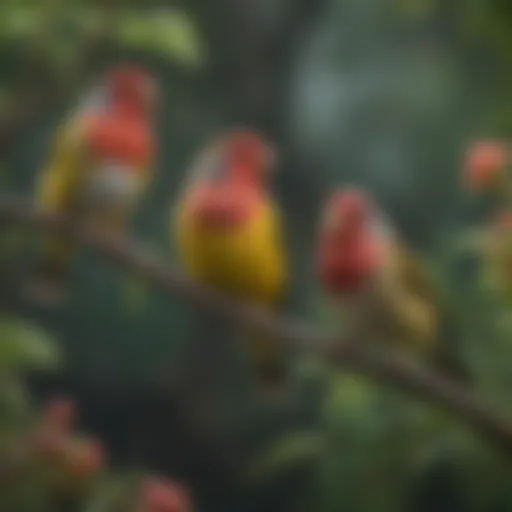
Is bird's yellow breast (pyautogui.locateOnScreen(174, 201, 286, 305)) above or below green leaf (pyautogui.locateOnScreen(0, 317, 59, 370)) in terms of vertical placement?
above

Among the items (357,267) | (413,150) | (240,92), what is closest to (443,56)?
(413,150)

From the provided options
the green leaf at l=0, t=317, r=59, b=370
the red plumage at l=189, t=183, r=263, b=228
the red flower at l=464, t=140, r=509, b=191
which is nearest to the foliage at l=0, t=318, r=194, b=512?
the green leaf at l=0, t=317, r=59, b=370

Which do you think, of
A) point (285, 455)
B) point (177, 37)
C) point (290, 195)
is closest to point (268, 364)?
point (285, 455)

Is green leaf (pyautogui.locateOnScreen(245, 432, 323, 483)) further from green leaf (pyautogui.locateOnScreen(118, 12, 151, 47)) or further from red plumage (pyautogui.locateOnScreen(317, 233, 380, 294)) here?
green leaf (pyautogui.locateOnScreen(118, 12, 151, 47))

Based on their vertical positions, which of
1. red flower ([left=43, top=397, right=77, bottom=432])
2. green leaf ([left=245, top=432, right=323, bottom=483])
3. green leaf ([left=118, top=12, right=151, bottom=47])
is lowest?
red flower ([left=43, top=397, right=77, bottom=432])

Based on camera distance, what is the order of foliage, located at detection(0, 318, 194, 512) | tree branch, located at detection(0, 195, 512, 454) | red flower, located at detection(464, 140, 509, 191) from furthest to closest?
foliage, located at detection(0, 318, 194, 512) < red flower, located at detection(464, 140, 509, 191) < tree branch, located at detection(0, 195, 512, 454)

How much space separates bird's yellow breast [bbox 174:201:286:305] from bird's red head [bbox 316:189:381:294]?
0.16 ft

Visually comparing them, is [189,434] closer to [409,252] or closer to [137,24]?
[409,252]

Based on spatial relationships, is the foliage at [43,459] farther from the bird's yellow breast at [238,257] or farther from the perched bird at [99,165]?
the bird's yellow breast at [238,257]

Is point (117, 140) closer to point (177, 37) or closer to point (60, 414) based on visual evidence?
point (177, 37)

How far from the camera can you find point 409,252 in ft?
4.84

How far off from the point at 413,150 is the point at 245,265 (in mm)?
315

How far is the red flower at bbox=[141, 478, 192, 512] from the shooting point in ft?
4.57

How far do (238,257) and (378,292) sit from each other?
119 millimetres
